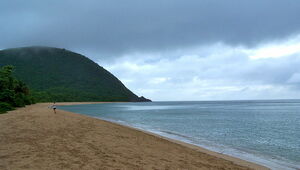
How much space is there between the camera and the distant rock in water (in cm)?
14162

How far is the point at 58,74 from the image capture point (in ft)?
544

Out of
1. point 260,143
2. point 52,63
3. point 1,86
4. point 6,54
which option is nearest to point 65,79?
point 52,63

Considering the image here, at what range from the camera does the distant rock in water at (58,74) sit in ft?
465

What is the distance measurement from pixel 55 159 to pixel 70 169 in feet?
4.30

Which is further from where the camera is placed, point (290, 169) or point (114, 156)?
point (290, 169)

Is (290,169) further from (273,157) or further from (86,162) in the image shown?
(86,162)

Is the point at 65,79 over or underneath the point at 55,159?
over

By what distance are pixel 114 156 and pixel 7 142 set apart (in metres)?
5.59

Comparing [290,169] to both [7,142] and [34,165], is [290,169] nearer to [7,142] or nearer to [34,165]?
[34,165]

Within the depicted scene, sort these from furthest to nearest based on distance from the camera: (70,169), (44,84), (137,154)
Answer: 1. (44,84)
2. (137,154)
3. (70,169)

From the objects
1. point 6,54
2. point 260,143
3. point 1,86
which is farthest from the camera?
point 6,54

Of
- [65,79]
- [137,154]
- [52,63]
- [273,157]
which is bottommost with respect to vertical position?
[273,157]

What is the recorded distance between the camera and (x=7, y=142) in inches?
411

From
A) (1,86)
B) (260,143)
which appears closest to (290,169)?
(260,143)
